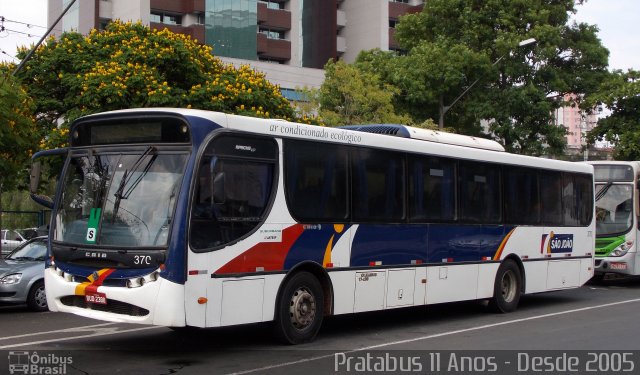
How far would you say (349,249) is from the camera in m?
11.3

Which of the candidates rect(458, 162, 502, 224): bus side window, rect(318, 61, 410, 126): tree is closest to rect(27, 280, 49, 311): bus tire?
rect(458, 162, 502, 224): bus side window

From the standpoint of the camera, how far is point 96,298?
930 cm

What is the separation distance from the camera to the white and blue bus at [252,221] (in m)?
9.11

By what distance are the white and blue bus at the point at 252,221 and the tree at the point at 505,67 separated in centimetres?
1902

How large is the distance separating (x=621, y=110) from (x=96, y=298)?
98.4 feet

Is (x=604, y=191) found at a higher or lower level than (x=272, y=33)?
lower

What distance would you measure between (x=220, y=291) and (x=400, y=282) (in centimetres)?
377

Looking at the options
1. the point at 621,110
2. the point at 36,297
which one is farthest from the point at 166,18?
the point at 36,297

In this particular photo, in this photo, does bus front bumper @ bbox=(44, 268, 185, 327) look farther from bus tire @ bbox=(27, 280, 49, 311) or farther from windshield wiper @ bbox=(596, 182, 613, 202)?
windshield wiper @ bbox=(596, 182, 613, 202)

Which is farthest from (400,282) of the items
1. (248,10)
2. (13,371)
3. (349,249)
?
(248,10)

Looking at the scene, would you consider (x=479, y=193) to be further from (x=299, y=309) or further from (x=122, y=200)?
(x=122, y=200)

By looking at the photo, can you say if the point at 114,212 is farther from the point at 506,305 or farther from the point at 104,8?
the point at 104,8

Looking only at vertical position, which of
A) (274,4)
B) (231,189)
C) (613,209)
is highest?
(274,4)

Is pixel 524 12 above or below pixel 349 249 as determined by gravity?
above
